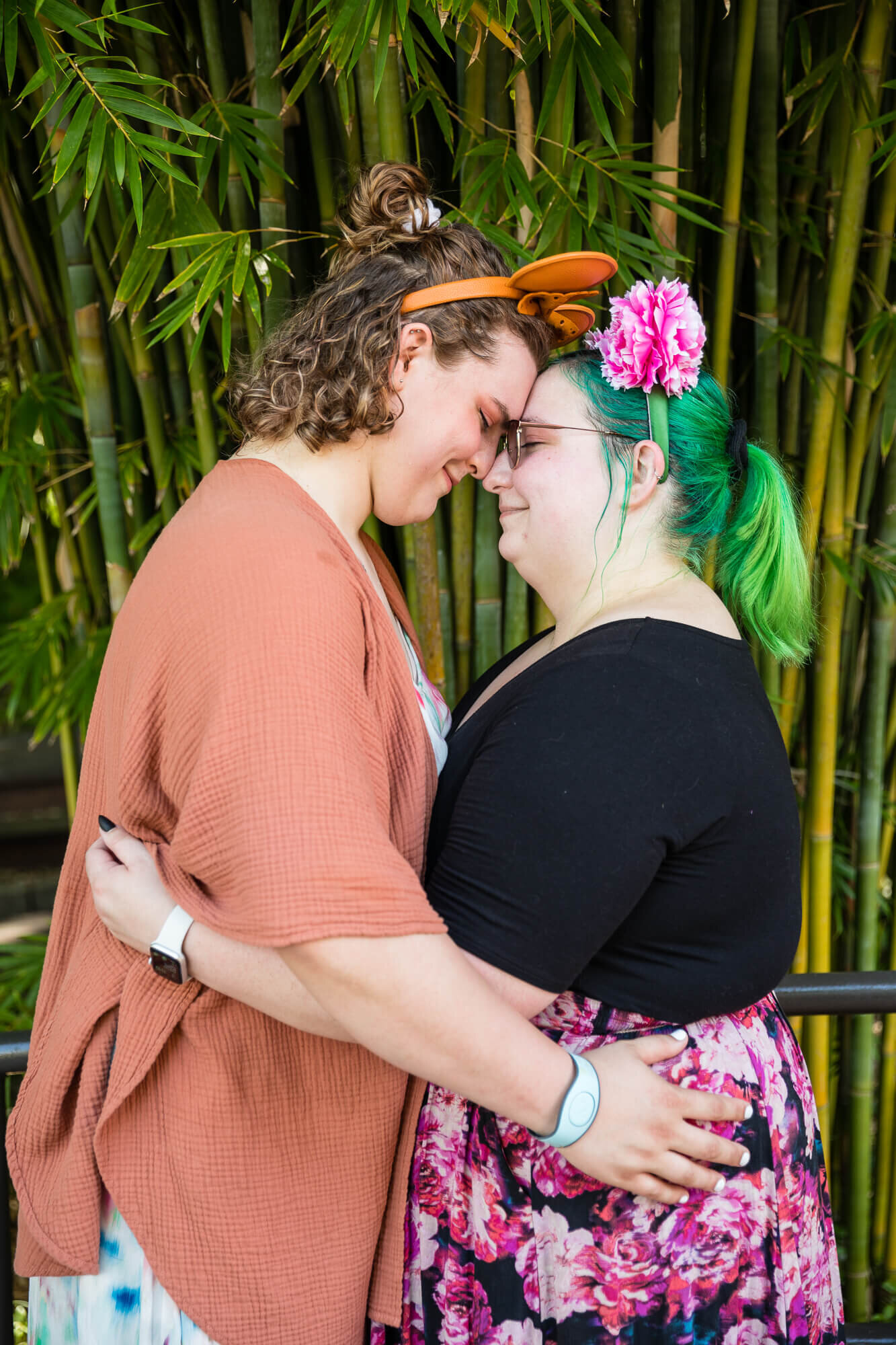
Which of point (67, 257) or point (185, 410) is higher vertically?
point (67, 257)

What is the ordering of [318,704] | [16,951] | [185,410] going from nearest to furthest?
[318,704]
[185,410]
[16,951]

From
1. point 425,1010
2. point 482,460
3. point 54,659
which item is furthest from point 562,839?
point 54,659

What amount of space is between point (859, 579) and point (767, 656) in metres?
0.23

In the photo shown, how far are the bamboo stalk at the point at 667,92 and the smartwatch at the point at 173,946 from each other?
1216mm

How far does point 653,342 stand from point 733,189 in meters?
0.68

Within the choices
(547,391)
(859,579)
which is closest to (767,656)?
(859,579)

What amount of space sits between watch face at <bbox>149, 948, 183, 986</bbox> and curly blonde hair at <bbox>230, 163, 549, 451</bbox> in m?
0.56

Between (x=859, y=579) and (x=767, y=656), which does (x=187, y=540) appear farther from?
(x=859, y=579)

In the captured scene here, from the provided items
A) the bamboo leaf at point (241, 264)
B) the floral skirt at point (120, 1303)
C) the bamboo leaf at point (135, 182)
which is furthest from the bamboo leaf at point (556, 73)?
the floral skirt at point (120, 1303)

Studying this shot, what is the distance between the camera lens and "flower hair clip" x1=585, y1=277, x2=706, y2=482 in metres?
1.18

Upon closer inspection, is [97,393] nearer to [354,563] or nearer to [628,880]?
[354,563]

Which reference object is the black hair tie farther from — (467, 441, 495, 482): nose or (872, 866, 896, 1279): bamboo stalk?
(872, 866, 896, 1279): bamboo stalk

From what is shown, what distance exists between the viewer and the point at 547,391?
1278 mm

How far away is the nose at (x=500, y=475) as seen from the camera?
130 cm
